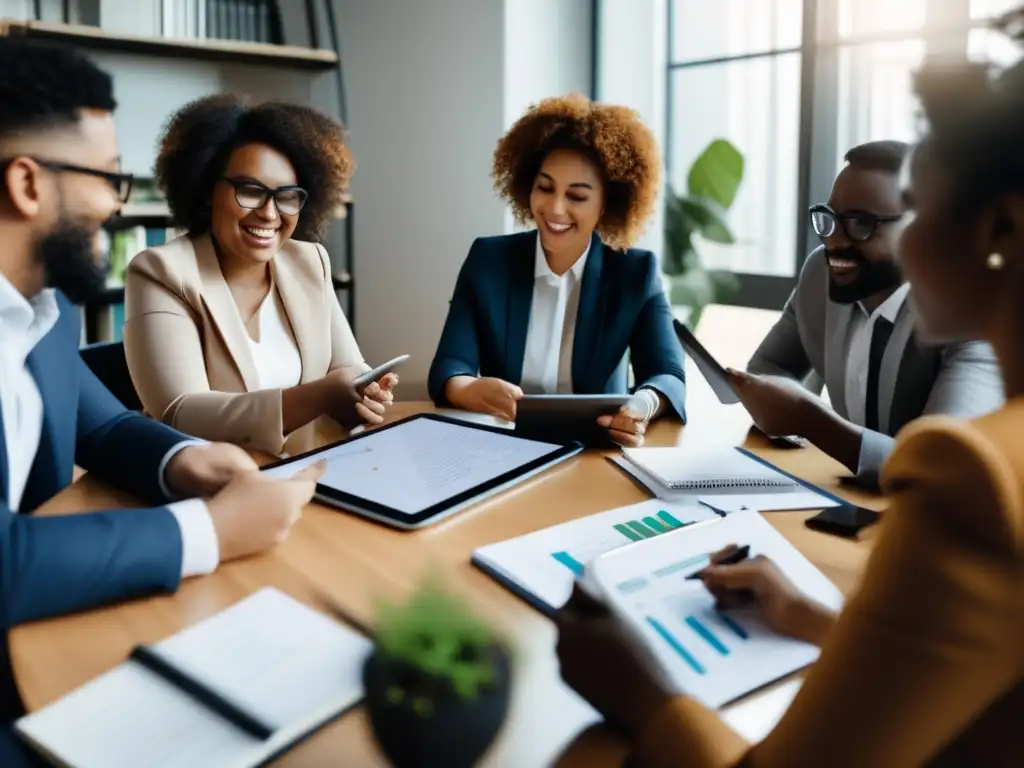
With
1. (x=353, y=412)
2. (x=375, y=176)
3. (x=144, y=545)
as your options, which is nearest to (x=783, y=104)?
(x=375, y=176)

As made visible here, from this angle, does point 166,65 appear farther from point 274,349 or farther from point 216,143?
point 274,349

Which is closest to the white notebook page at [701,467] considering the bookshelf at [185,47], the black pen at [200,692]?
the black pen at [200,692]

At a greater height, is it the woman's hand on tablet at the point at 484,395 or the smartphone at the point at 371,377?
the smartphone at the point at 371,377

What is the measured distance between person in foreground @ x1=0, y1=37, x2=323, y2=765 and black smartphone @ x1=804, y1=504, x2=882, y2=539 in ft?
2.33

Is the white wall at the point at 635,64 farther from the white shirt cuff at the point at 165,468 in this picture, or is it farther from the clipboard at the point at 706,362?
the white shirt cuff at the point at 165,468

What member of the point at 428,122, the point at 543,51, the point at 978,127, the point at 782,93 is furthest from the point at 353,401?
the point at 543,51

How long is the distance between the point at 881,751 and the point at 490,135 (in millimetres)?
3418

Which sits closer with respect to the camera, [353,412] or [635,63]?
[353,412]

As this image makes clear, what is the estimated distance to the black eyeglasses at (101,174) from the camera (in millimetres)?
1180

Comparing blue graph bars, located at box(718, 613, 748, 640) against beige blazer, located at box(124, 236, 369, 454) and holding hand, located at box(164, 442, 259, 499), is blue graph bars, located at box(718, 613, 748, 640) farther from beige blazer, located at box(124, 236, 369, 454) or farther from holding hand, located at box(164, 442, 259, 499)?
beige blazer, located at box(124, 236, 369, 454)

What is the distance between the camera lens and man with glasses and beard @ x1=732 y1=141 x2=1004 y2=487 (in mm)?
1455

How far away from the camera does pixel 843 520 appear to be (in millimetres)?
1203

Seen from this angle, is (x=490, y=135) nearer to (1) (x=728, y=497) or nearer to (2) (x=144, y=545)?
(1) (x=728, y=497)

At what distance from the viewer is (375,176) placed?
3.75m
